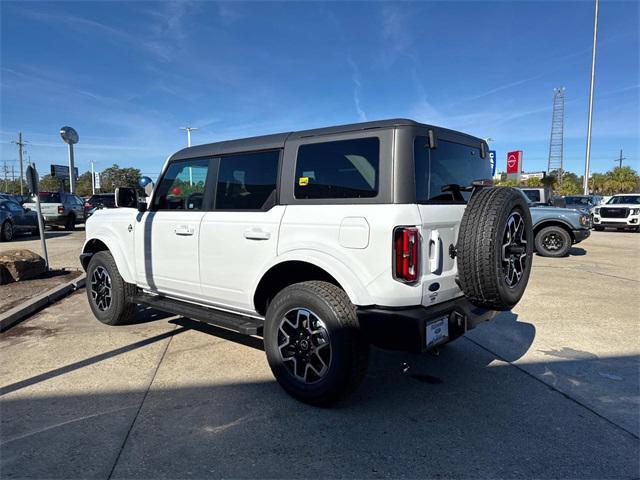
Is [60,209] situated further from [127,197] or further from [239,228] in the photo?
[239,228]

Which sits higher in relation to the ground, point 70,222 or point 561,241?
point 70,222

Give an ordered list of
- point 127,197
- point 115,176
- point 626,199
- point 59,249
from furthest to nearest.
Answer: point 115,176, point 626,199, point 59,249, point 127,197

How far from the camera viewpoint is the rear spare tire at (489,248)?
2.91 meters

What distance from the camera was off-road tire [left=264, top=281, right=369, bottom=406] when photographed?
115 inches

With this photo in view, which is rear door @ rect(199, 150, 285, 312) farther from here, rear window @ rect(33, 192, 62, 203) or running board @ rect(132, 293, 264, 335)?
rear window @ rect(33, 192, 62, 203)

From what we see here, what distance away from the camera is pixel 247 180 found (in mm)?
3760

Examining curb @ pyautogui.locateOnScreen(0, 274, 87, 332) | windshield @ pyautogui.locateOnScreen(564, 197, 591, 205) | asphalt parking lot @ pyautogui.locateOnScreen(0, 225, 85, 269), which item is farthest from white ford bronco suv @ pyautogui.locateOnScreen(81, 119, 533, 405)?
windshield @ pyautogui.locateOnScreen(564, 197, 591, 205)

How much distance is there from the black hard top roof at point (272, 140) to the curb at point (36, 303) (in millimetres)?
2819

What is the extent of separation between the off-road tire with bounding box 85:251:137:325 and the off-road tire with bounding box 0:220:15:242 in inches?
465

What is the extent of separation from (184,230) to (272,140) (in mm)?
1244

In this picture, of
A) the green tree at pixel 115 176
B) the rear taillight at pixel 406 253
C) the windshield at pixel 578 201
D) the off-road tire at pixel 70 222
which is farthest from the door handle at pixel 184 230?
the green tree at pixel 115 176

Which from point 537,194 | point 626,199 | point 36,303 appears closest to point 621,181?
point 626,199

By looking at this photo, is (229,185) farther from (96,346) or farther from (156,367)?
(96,346)

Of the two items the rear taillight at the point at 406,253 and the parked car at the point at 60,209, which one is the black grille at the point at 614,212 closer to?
the rear taillight at the point at 406,253
